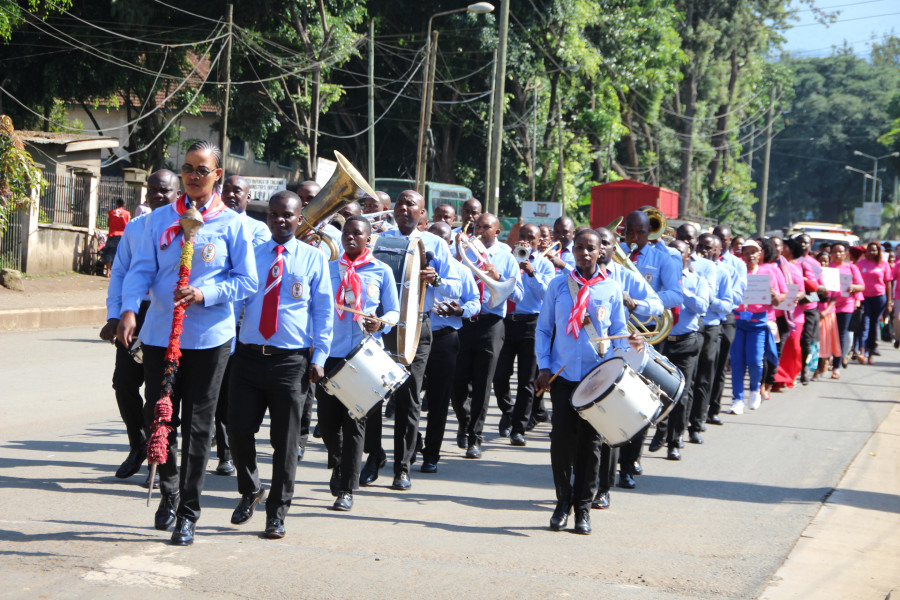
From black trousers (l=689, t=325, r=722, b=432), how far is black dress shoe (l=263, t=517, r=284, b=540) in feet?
18.3

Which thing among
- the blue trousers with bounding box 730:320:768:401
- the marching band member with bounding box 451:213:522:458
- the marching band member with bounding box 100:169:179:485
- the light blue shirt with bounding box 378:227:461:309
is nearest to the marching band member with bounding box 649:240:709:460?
the marching band member with bounding box 451:213:522:458

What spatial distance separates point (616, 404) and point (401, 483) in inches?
81.4

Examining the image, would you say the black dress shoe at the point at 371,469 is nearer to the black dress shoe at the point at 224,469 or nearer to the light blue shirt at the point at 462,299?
the black dress shoe at the point at 224,469

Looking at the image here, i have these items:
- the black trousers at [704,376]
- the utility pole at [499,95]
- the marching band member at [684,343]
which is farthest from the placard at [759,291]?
the utility pole at [499,95]

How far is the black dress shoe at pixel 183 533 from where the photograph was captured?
5762 millimetres

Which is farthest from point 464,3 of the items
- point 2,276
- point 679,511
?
point 679,511

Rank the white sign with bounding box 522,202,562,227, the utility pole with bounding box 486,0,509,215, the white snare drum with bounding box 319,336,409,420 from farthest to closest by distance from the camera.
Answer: the white sign with bounding box 522,202,562,227, the utility pole with bounding box 486,0,509,215, the white snare drum with bounding box 319,336,409,420

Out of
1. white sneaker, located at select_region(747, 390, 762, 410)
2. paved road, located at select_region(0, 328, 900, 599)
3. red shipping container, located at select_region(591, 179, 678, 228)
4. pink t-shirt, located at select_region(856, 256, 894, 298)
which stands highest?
red shipping container, located at select_region(591, 179, 678, 228)

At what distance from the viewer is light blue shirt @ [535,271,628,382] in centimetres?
687

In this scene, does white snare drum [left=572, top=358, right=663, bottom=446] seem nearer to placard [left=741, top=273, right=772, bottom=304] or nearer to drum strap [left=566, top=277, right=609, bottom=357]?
drum strap [left=566, top=277, right=609, bottom=357]

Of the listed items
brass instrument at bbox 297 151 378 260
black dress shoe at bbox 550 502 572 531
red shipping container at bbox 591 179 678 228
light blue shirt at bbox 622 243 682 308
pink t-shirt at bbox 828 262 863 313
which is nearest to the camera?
black dress shoe at bbox 550 502 572 531

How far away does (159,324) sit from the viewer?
5836mm

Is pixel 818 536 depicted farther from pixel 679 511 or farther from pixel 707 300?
pixel 707 300

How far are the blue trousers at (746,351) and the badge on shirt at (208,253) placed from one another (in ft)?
27.3
